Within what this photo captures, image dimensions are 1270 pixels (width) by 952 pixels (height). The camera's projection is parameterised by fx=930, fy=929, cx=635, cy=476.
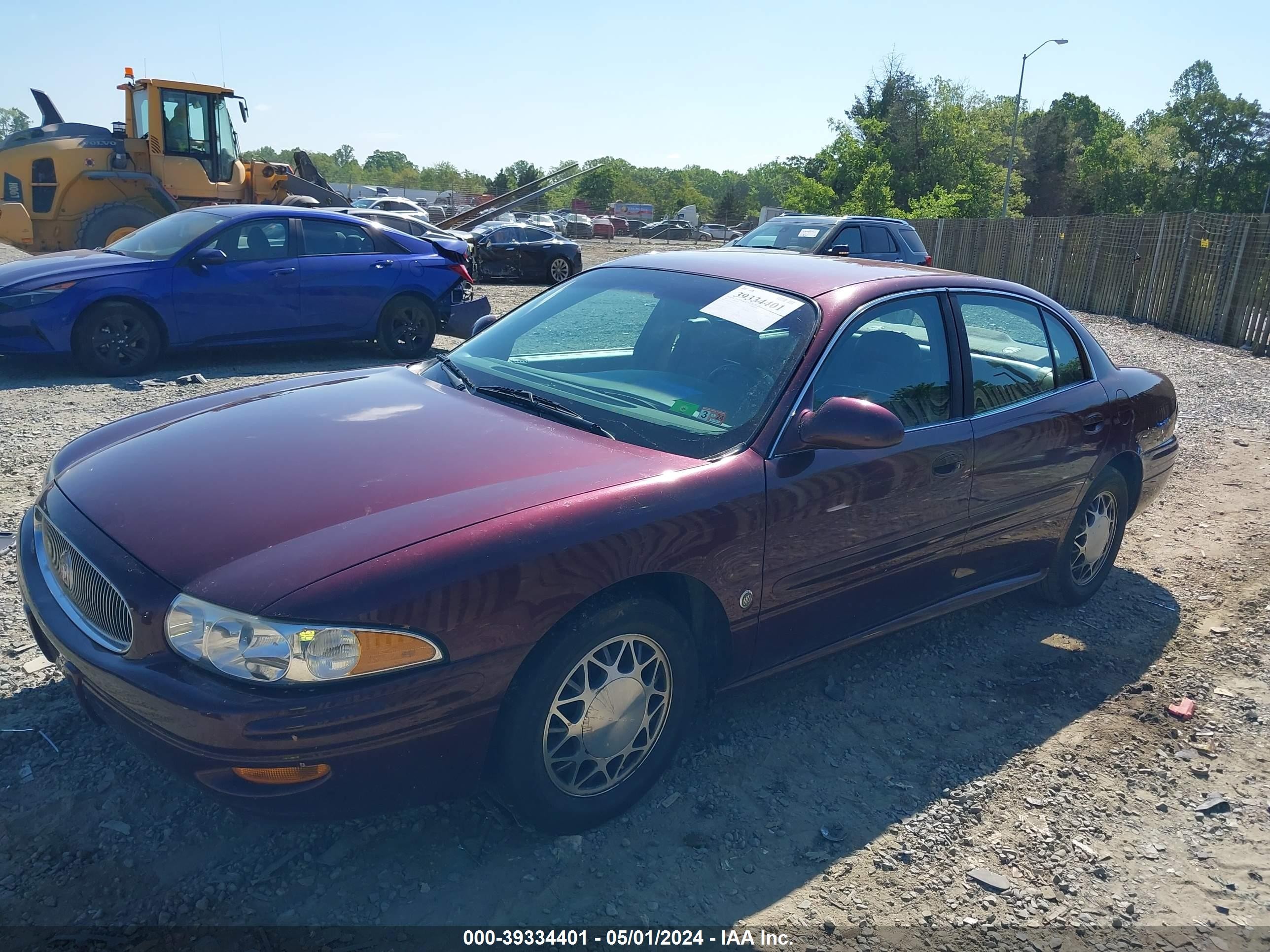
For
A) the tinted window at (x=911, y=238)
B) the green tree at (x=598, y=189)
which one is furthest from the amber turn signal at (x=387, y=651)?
the green tree at (x=598, y=189)

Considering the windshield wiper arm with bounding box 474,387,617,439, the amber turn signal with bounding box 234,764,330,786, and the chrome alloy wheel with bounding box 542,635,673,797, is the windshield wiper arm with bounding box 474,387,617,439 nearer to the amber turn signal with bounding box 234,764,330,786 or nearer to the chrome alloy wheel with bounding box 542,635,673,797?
the chrome alloy wheel with bounding box 542,635,673,797

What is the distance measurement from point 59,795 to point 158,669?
880 mm

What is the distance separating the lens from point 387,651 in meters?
2.24

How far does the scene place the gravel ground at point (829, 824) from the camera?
2.50m

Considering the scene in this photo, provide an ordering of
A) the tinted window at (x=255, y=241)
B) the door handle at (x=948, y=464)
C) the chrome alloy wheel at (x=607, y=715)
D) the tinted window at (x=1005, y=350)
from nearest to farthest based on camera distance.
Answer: the chrome alloy wheel at (x=607, y=715) → the door handle at (x=948, y=464) → the tinted window at (x=1005, y=350) → the tinted window at (x=255, y=241)

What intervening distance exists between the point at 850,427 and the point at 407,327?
7951 millimetres

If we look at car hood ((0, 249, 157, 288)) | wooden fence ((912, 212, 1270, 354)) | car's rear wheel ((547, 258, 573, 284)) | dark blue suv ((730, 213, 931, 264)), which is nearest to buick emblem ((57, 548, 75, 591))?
car hood ((0, 249, 157, 288))

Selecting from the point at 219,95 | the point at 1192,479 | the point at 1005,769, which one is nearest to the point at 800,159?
the point at 219,95

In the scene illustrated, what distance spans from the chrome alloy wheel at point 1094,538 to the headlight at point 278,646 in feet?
11.7

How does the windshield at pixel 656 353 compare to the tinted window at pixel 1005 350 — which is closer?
the windshield at pixel 656 353

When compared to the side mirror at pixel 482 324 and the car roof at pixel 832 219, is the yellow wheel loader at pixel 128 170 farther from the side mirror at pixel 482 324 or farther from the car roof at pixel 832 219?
the side mirror at pixel 482 324

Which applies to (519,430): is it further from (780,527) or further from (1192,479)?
(1192,479)

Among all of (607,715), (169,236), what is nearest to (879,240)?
(169,236)

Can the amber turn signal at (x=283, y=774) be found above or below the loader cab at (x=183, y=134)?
below
